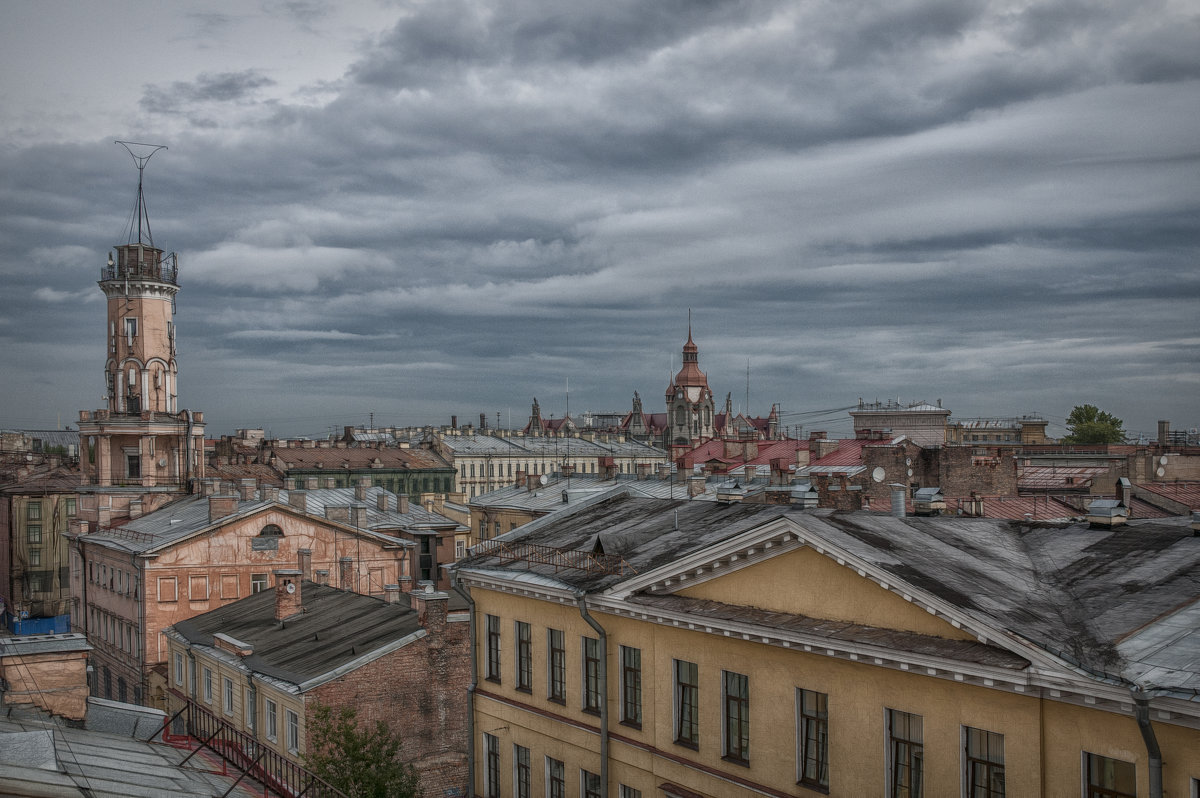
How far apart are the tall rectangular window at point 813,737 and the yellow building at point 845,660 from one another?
40mm

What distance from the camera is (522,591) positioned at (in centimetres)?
2462

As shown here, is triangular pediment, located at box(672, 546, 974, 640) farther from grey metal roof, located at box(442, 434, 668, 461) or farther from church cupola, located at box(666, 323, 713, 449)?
church cupola, located at box(666, 323, 713, 449)

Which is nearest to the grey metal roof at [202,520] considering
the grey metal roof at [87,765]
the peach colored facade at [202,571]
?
the peach colored facade at [202,571]

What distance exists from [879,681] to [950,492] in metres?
35.1

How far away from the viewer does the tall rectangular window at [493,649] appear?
86.5ft

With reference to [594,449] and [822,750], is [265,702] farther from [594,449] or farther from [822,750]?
[594,449]

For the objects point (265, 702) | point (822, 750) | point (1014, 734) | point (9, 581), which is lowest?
point (9, 581)

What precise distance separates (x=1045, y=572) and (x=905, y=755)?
4.35 metres

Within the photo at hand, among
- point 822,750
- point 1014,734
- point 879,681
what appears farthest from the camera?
point 822,750

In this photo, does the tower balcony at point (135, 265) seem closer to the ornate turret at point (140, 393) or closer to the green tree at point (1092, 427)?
the ornate turret at point (140, 393)

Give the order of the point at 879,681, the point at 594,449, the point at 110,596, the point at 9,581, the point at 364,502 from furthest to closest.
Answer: the point at 594,449, the point at 9,581, the point at 364,502, the point at 110,596, the point at 879,681

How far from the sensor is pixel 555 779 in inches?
952

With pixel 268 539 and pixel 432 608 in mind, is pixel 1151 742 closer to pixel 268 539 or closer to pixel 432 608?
pixel 432 608

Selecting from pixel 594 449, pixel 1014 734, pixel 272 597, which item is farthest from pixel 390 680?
pixel 594 449
